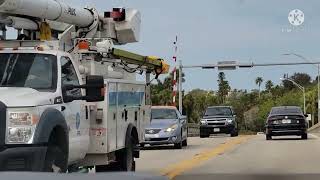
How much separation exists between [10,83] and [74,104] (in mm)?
1080

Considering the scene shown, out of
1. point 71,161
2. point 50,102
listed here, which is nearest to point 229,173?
point 71,161

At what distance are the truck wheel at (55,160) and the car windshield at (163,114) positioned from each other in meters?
15.1

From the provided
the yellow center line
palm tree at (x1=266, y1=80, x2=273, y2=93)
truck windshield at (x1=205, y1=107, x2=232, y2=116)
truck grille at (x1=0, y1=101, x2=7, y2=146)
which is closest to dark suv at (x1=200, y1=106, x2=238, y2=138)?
truck windshield at (x1=205, y1=107, x2=232, y2=116)

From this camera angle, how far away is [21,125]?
7773 millimetres

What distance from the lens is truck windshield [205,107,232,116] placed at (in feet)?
118

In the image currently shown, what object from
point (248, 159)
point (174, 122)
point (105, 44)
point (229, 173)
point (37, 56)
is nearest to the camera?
point (37, 56)

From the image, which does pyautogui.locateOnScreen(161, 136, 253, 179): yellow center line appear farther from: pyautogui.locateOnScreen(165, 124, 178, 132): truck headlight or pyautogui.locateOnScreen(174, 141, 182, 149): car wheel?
pyautogui.locateOnScreen(174, 141, 182, 149): car wheel

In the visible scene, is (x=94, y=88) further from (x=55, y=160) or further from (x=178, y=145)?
(x=178, y=145)

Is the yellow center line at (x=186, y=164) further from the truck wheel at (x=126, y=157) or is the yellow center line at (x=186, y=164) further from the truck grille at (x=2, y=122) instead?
the truck grille at (x=2, y=122)

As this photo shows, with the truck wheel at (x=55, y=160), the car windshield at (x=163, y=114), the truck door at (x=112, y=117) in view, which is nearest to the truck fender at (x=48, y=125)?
the truck wheel at (x=55, y=160)

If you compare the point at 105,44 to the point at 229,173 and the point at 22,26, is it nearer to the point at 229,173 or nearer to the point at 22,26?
the point at 22,26

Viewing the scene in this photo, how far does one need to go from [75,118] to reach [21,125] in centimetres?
149

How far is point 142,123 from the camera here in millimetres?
13039

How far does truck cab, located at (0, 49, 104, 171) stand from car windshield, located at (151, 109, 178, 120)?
13.9 m
